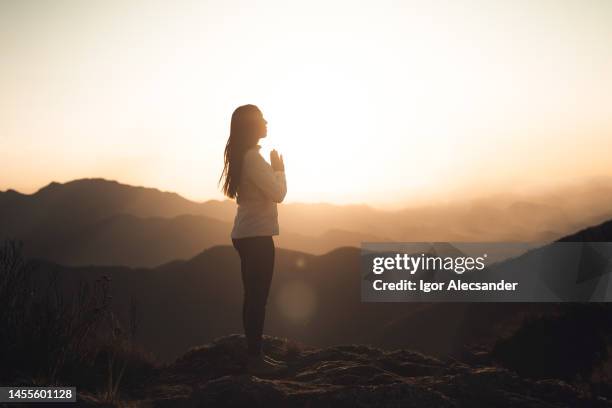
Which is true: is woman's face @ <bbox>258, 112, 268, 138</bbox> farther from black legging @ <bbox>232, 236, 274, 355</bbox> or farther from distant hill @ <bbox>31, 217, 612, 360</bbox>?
distant hill @ <bbox>31, 217, 612, 360</bbox>

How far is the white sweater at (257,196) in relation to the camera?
535 centimetres

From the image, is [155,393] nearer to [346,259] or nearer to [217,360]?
[217,360]

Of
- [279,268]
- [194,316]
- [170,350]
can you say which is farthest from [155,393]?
[279,268]

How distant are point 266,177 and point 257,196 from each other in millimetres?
245

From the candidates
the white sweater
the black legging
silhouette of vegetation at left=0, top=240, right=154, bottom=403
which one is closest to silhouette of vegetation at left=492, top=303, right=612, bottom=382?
the black legging

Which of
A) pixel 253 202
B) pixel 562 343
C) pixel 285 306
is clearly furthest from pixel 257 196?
pixel 285 306

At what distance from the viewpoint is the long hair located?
18.1ft

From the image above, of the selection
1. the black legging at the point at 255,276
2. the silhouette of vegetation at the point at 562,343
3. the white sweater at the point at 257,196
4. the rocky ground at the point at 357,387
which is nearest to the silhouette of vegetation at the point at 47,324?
the rocky ground at the point at 357,387

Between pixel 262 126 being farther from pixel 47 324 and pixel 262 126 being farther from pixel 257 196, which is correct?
pixel 47 324

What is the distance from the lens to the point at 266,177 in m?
5.33

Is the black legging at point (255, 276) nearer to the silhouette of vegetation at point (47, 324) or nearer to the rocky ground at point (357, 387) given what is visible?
the rocky ground at point (357, 387)

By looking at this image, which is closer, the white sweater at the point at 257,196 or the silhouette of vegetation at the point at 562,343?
the white sweater at the point at 257,196

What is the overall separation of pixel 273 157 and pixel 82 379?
104 inches

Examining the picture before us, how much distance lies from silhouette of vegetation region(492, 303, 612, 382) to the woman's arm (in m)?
12.8
